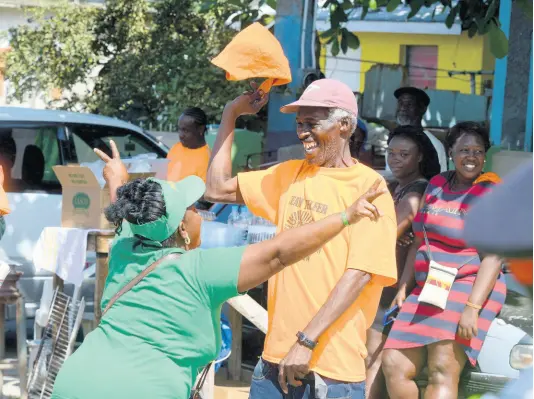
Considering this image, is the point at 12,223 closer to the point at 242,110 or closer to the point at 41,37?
the point at 242,110

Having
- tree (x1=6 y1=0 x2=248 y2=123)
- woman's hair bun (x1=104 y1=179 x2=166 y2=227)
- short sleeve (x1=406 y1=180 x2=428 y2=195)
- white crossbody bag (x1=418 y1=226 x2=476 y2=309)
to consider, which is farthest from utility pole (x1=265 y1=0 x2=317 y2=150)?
woman's hair bun (x1=104 y1=179 x2=166 y2=227)

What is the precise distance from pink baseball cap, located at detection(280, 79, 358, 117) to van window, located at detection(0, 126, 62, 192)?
453 centimetres

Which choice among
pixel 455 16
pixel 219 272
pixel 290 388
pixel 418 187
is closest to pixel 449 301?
pixel 418 187

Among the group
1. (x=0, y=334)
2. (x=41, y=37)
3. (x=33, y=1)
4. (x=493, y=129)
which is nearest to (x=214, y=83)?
(x=41, y=37)

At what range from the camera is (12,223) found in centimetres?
761

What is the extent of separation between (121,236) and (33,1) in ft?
52.8

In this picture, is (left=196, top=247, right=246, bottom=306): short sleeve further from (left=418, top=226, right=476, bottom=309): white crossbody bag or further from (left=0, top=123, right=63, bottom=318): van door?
(left=0, top=123, right=63, bottom=318): van door

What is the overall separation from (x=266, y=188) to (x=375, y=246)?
1.94 feet

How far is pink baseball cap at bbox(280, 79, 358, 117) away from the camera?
3.66 metres

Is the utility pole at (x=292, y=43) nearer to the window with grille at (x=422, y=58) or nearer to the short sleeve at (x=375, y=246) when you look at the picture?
the short sleeve at (x=375, y=246)

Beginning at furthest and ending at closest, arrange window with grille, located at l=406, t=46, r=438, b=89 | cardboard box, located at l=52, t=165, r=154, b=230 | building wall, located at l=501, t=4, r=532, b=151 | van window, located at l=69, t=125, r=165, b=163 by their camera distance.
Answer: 1. window with grille, located at l=406, t=46, r=438, b=89
2. building wall, located at l=501, t=4, r=532, b=151
3. van window, located at l=69, t=125, r=165, b=163
4. cardboard box, located at l=52, t=165, r=154, b=230

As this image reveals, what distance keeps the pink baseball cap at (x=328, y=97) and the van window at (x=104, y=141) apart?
182 inches

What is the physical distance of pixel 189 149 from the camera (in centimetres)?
747

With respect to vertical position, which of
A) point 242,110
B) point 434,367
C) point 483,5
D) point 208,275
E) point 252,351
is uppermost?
point 483,5
